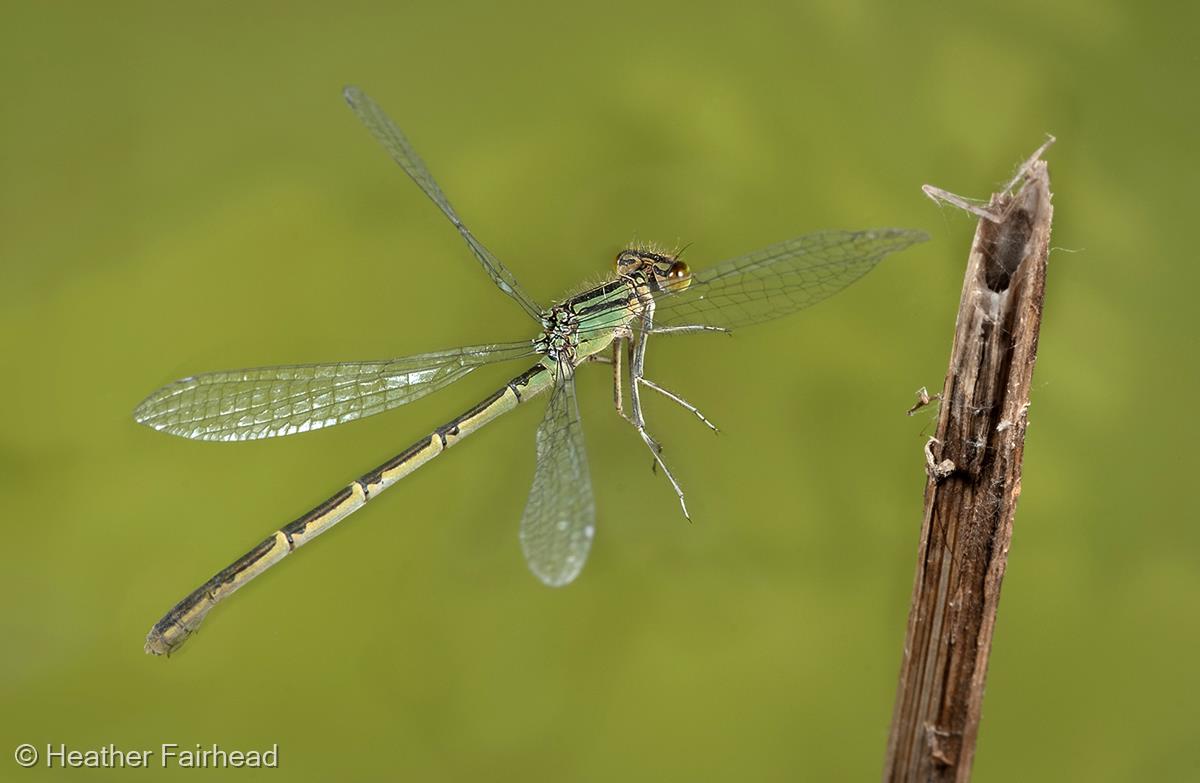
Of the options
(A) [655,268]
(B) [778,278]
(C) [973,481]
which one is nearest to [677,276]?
(A) [655,268]

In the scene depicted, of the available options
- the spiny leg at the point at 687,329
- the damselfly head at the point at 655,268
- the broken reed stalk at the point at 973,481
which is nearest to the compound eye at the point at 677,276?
the damselfly head at the point at 655,268

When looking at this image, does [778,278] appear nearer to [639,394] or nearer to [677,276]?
[677,276]

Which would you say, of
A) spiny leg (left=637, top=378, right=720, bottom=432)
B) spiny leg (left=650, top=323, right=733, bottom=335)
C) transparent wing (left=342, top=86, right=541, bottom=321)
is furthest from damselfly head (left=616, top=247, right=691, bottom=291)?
transparent wing (left=342, top=86, right=541, bottom=321)

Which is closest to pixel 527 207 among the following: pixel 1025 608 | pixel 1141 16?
pixel 1025 608

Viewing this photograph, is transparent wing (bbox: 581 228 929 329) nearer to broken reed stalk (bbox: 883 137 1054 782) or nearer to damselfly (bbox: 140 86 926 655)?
damselfly (bbox: 140 86 926 655)

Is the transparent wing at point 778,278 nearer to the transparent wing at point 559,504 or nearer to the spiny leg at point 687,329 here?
the spiny leg at point 687,329

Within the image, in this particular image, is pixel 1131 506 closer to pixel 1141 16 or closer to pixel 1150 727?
pixel 1150 727
